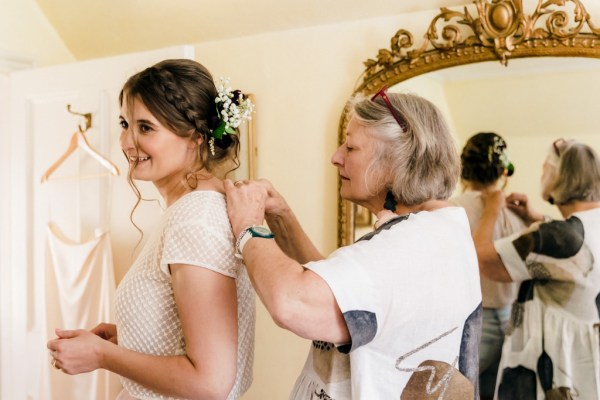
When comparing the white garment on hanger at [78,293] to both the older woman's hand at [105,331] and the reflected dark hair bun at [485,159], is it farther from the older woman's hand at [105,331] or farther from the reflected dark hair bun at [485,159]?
the reflected dark hair bun at [485,159]

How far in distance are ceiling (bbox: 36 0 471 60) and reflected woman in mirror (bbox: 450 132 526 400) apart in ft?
1.52

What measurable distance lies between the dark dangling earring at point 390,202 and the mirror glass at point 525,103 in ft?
2.35

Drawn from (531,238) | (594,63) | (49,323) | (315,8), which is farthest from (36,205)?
(594,63)

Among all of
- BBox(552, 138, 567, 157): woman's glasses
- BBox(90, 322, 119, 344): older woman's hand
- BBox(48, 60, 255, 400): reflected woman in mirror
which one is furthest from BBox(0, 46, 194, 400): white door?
BBox(552, 138, 567, 157): woman's glasses

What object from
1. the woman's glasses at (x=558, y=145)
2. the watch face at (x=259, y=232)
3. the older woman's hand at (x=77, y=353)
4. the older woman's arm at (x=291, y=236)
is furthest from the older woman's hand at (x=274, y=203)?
the woman's glasses at (x=558, y=145)

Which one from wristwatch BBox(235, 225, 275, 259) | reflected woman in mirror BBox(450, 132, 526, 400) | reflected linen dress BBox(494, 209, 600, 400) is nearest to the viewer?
wristwatch BBox(235, 225, 275, 259)

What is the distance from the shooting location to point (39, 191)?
2.36m

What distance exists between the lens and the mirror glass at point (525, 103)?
1702 mm

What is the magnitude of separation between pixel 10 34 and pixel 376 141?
191 centimetres

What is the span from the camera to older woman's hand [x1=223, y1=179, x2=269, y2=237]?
118cm

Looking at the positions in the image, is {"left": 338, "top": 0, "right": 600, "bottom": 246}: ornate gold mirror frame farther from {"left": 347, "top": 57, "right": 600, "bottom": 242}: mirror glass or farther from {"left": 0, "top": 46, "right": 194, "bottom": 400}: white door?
{"left": 0, "top": 46, "right": 194, "bottom": 400}: white door

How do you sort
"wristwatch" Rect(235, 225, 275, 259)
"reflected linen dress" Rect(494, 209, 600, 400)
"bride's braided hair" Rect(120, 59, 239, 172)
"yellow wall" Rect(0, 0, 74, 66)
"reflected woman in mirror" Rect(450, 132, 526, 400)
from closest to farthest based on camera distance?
"wristwatch" Rect(235, 225, 275, 259) → "bride's braided hair" Rect(120, 59, 239, 172) → "reflected linen dress" Rect(494, 209, 600, 400) → "reflected woman in mirror" Rect(450, 132, 526, 400) → "yellow wall" Rect(0, 0, 74, 66)

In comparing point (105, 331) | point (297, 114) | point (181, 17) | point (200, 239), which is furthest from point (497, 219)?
point (181, 17)

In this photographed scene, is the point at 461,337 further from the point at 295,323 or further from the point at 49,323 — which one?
the point at 49,323
